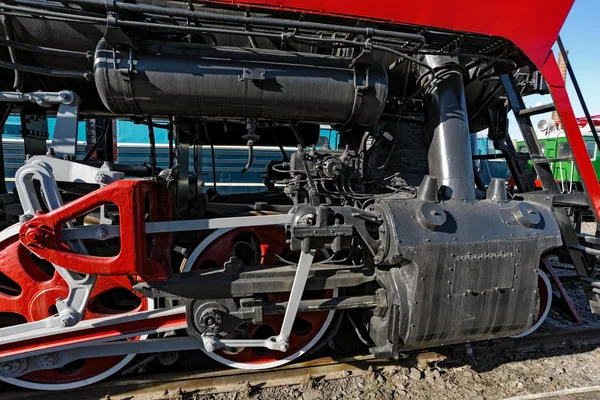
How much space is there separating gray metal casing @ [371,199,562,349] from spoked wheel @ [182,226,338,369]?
0.66m

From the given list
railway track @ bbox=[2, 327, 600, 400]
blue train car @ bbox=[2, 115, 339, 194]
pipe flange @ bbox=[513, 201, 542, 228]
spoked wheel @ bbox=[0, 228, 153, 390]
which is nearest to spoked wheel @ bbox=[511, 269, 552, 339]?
railway track @ bbox=[2, 327, 600, 400]

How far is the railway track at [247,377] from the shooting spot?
2.62m

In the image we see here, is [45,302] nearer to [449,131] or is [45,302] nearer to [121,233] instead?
[121,233]

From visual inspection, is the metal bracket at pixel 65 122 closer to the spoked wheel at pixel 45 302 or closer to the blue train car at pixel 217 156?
the spoked wheel at pixel 45 302

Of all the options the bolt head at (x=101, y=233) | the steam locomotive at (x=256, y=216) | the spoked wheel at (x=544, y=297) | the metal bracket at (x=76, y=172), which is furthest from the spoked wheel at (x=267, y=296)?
the spoked wheel at (x=544, y=297)

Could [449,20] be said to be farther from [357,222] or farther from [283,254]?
[283,254]

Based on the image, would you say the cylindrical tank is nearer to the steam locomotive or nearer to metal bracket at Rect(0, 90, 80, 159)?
the steam locomotive

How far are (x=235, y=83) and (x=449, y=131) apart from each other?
169 centimetres

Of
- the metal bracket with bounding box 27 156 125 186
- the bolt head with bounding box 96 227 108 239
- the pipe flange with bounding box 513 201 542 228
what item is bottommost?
the pipe flange with bounding box 513 201 542 228

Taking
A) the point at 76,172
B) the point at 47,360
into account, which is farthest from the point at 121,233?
the point at 47,360

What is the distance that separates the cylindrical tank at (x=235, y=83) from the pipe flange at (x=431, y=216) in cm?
84

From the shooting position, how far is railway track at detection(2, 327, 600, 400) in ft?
8.60

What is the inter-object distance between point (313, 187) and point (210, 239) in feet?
3.16

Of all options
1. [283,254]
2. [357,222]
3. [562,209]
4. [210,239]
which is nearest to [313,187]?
[357,222]
